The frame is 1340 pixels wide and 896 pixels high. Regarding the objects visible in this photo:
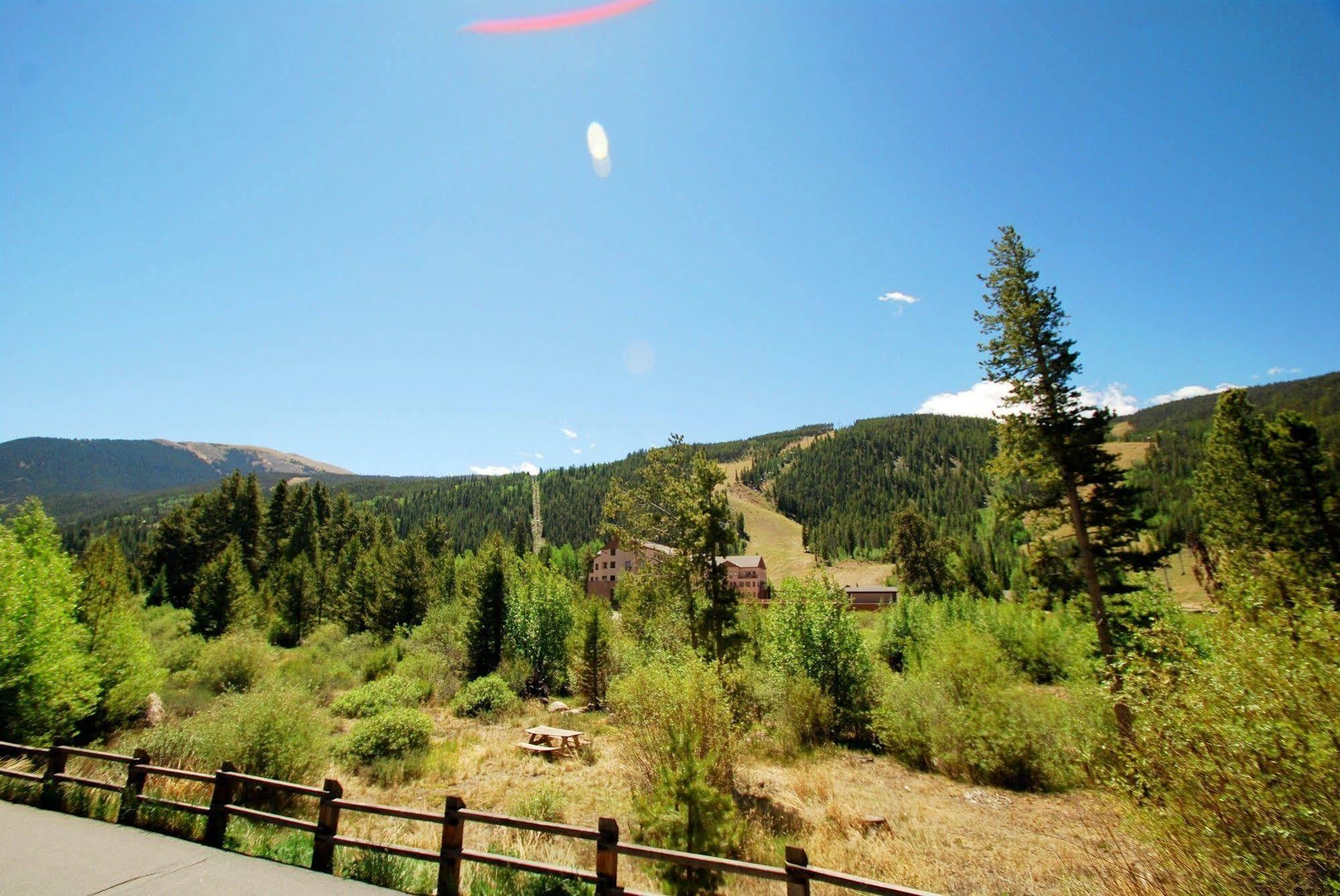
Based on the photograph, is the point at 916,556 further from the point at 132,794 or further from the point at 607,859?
the point at 132,794

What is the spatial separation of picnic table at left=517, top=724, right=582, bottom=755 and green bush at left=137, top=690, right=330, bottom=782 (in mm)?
7880

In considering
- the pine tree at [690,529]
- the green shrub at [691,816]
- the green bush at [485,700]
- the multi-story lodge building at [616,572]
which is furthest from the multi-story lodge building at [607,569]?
the green shrub at [691,816]

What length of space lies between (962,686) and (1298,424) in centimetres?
2215

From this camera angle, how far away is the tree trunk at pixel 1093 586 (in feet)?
45.1

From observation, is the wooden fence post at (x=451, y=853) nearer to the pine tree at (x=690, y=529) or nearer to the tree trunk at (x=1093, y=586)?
the pine tree at (x=690, y=529)

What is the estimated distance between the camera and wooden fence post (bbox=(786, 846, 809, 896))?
19.4 ft

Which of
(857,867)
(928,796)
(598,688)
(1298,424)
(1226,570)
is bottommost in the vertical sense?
(598,688)

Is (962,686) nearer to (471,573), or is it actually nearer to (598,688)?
(598,688)

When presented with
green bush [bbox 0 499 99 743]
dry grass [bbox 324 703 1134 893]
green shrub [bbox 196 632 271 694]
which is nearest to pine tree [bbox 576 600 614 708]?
dry grass [bbox 324 703 1134 893]

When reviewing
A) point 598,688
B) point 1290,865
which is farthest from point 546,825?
point 598,688

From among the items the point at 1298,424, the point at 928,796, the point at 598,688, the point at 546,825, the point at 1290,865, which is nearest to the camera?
the point at 1290,865

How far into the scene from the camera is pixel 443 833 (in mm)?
7023

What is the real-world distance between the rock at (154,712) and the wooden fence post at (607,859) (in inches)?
883

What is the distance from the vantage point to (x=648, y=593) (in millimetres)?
26781
